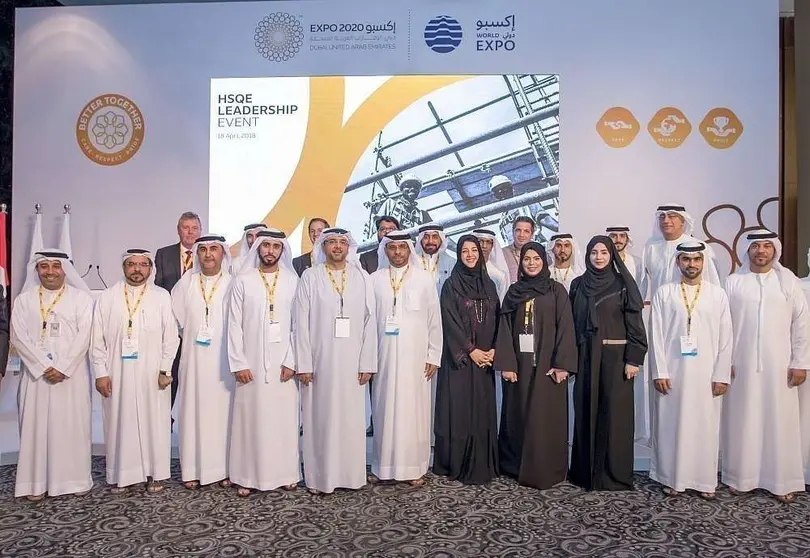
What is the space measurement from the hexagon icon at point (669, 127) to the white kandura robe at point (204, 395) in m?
4.43

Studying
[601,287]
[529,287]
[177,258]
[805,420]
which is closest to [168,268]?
[177,258]

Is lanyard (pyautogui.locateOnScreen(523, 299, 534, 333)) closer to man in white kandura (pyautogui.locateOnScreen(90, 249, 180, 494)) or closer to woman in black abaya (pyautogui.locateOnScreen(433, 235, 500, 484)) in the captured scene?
woman in black abaya (pyautogui.locateOnScreen(433, 235, 500, 484))

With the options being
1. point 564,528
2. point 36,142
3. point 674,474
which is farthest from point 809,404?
point 36,142

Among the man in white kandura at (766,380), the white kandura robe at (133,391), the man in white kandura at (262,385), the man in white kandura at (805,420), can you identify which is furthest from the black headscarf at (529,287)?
the white kandura robe at (133,391)

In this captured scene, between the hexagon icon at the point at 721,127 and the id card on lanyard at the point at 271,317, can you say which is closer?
the id card on lanyard at the point at 271,317

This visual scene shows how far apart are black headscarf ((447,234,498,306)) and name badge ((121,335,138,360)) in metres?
2.11

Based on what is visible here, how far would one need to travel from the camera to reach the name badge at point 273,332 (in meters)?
3.91

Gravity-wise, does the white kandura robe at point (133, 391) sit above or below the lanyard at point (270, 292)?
below

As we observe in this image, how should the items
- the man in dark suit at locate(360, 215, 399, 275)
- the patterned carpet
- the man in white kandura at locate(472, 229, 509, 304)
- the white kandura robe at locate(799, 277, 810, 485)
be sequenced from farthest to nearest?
1. the man in dark suit at locate(360, 215, 399, 275)
2. the man in white kandura at locate(472, 229, 509, 304)
3. the white kandura robe at locate(799, 277, 810, 485)
4. the patterned carpet

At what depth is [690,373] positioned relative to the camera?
3.87 metres

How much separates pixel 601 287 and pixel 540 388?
2.56ft

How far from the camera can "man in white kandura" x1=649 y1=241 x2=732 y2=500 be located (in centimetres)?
384

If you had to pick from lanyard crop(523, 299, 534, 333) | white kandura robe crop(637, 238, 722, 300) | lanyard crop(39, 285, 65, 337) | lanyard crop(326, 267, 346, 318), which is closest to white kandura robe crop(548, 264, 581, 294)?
white kandura robe crop(637, 238, 722, 300)

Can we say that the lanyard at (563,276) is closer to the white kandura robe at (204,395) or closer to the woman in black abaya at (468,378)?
the woman in black abaya at (468,378)
